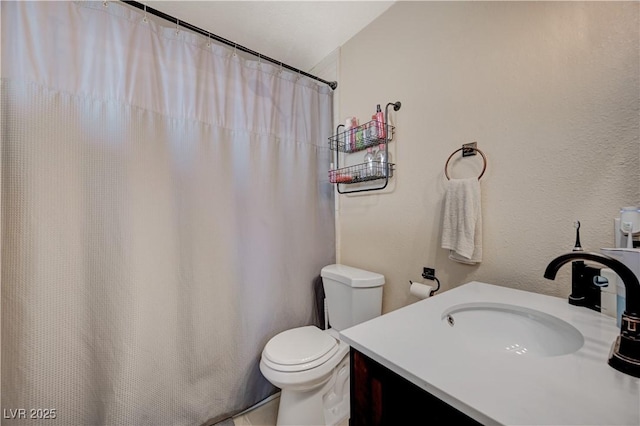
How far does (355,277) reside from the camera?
140cm

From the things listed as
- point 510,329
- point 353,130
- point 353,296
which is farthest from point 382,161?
point 510,329

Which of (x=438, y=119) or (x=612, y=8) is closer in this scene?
(x=612, y=8)

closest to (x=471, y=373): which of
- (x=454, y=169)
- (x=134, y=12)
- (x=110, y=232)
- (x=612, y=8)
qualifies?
(x=454, y=169)

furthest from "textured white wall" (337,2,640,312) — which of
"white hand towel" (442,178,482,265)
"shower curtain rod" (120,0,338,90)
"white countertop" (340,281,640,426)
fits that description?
"shower curtain rod" (120,0,338,90)

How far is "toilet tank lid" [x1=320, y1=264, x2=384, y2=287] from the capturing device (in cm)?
137

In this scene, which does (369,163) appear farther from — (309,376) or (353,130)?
(309,376)

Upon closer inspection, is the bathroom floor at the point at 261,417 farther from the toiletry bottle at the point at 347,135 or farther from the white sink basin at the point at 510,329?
the toiletry bottle at the point at 347,135

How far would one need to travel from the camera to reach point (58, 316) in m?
1.00

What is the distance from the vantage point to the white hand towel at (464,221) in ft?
3.46

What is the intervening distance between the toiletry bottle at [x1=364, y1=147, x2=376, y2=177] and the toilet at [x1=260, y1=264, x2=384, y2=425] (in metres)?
0.60

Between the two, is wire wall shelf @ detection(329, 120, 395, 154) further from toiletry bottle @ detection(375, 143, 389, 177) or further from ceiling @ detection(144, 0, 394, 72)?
ceiling @ detection(144, 0, 394, 72)

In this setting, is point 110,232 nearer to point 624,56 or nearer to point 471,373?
point 471,373

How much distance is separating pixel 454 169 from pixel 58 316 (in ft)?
5.94

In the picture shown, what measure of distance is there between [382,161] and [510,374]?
3.87ft
